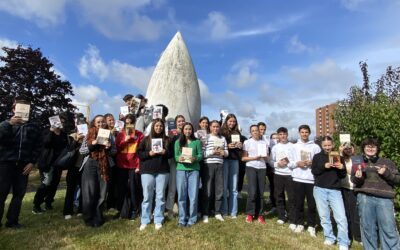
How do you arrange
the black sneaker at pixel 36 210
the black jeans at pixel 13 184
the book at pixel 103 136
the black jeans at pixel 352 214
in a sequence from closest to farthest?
1. the black jeans at pixel 13 184
2. the book at pixel 103 136
3. the black jeans at pixel 352 214
4. the black sneaker at pixel 36 210

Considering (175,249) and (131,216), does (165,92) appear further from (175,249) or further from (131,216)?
(175,249)

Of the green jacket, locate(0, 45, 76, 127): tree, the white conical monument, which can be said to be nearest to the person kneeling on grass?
the green jacket

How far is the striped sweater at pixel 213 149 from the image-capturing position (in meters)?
6.48

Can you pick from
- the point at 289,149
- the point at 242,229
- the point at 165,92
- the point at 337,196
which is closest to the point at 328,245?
the point at 337,196

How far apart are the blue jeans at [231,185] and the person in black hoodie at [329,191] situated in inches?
62.7

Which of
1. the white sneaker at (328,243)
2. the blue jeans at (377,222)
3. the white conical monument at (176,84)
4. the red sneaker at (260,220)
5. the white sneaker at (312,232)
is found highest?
the white conical monument at (176,84)

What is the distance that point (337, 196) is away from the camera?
5684 mm

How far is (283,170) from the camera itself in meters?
6.81

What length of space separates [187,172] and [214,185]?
763 mm

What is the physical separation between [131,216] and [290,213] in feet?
10.3

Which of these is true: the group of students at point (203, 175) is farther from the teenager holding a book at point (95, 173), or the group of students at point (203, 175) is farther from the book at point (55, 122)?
the book at point (55, 122)

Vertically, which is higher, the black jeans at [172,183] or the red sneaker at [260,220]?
the black jeans at [172,183]

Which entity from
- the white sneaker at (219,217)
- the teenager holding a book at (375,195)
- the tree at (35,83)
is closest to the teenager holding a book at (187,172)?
the white sneaker at (219,217)

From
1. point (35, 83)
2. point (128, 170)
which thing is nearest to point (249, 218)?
point (128, 170)
